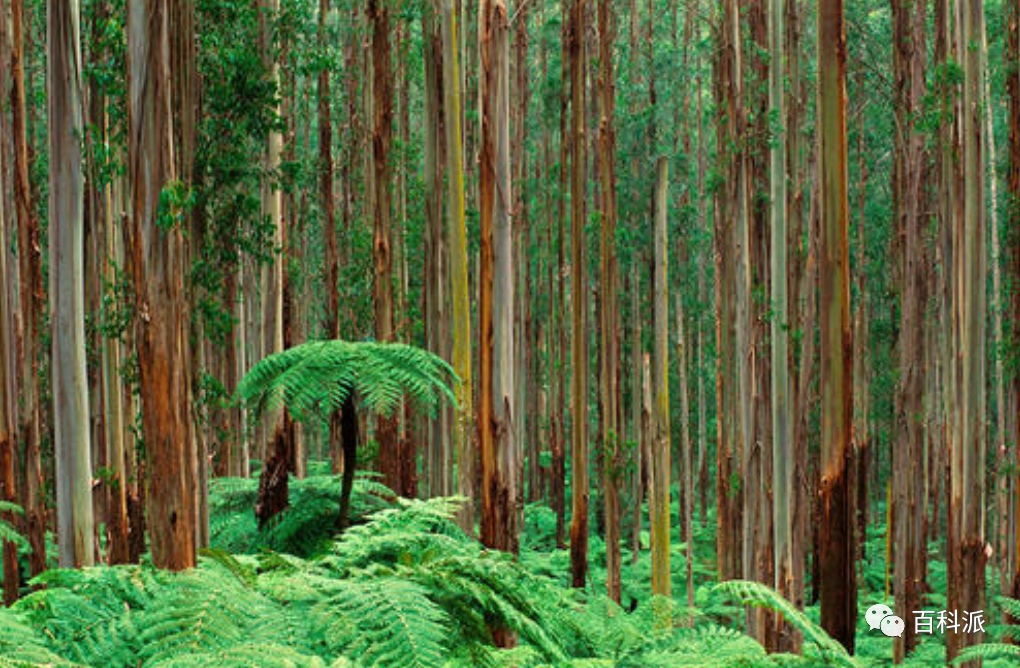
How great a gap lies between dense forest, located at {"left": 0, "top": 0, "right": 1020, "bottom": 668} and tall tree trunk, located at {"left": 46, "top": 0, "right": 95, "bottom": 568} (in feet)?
0.06

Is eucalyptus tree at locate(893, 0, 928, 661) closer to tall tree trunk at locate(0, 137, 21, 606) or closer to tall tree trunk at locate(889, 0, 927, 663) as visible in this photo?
tall tree trunk at locate(889, 0, 927, 663)

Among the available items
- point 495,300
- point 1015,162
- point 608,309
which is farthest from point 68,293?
point 1015,162

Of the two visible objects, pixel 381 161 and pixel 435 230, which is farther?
pixel 435 230

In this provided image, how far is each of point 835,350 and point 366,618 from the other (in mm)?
4000

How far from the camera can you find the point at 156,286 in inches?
121

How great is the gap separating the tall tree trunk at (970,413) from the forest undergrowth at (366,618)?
7359 mm

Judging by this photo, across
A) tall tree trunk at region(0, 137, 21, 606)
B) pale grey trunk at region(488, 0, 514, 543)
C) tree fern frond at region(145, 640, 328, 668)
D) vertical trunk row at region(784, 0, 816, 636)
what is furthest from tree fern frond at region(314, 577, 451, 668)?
vertical trunk row at region(784, 0, 816, 636)

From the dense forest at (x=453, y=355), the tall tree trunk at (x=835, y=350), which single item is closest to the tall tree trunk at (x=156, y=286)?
the dense forest at (x=453, y=355)

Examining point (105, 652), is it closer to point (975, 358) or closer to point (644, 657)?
point (644, 657)

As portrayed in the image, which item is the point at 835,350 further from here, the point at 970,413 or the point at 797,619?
the point at 970,413

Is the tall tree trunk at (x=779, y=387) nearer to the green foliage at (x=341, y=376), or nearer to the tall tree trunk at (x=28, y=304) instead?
the tall tree trunk at (x=28, y=304)

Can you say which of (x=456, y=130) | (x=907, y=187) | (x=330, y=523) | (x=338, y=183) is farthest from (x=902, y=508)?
(x=338, y=183)

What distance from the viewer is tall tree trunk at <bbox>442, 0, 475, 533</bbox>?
7.52 m

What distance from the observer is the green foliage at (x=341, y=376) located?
3.77m
